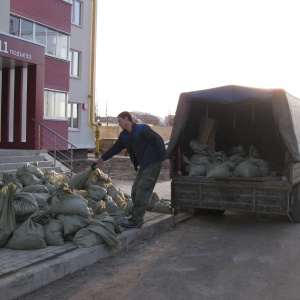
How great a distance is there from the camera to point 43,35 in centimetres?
1938

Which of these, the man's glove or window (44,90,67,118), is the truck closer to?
the man's glove

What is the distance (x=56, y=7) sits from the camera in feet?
65.8

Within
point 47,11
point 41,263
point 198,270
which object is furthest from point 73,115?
point 41,263

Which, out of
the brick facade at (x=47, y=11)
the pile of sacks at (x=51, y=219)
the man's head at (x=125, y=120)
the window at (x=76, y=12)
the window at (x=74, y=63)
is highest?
the window at (x=76, y=12)

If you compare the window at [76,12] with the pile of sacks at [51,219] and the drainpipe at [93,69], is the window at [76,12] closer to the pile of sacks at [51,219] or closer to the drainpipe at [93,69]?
the drainpipe at [93,69]

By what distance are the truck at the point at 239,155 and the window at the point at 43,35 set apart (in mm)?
11914

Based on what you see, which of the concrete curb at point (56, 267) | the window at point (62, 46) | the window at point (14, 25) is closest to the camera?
the concrete curb at point (56, 267)

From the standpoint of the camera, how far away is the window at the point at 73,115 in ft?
78.1

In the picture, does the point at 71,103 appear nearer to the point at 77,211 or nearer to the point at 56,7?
the point at 56,7

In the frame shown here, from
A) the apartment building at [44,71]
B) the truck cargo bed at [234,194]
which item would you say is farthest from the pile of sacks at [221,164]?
the apartment building at [44,71]

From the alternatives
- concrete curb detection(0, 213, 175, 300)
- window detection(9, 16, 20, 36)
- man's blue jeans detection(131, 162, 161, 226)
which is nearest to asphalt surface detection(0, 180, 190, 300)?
concrete curb detection(0, 213, 175, 300)

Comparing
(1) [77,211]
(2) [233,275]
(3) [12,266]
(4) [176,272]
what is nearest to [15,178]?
(1) [77,211]

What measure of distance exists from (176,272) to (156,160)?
2.06 metres

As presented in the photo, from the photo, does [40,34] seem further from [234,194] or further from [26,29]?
[234,194]
